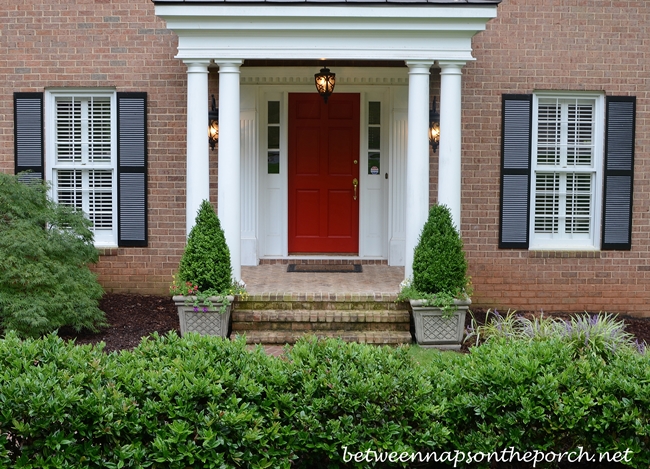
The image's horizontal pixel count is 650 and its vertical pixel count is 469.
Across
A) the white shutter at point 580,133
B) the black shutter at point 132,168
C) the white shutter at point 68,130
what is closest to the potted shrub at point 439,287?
the white shutter at point 580,133

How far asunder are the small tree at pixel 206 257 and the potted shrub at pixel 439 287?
2083 mm

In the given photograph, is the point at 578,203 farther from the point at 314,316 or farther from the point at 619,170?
the point at 314,316

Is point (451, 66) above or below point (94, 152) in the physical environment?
above

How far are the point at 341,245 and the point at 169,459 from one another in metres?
7.31

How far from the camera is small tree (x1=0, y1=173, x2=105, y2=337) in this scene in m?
7.97

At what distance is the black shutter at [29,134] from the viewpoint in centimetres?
986

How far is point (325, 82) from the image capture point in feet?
32.9

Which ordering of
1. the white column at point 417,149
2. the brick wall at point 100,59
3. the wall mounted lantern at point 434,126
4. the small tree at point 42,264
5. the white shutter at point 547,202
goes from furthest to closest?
the white shutter at point 547,202
the brick wall at point 100,59
the wall mounted lantern at point 434,126
the white column at point 417,149
the small tree at point 42,264

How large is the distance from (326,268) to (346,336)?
85.5 inches

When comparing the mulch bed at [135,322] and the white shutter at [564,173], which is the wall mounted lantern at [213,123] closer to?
the mulch bed at [135,322]

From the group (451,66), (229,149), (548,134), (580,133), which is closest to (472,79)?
(451,66)

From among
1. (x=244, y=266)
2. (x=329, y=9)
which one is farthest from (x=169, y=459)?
(x=244, y=266)

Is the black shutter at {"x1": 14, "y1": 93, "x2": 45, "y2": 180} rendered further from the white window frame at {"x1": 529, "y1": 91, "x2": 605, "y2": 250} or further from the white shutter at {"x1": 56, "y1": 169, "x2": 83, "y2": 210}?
the white window frame at {"x1": 529, "y1": 91, "x2": 605, "y2": 250}

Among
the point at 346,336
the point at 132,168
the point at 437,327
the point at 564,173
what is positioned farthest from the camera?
the point at 564,173
